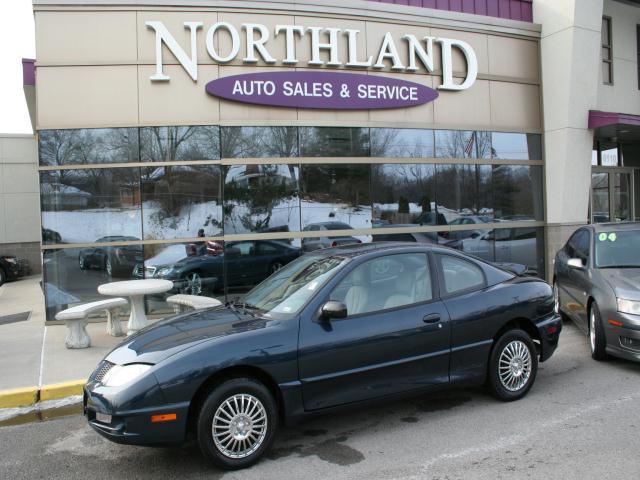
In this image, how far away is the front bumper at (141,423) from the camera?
363 centimetres

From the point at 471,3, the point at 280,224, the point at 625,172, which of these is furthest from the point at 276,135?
the point at 625,172

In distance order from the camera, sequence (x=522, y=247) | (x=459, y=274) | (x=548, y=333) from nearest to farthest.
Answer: (x=459, y=274) → (x=548, y=333) → (x=522, y=247)

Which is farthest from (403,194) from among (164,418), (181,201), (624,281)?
(164,418)

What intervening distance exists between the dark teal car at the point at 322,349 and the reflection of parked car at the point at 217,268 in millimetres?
4467

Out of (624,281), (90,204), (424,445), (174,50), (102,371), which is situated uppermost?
(174,50)

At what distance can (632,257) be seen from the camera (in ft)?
21.5

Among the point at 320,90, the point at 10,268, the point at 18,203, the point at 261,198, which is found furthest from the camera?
the point at 18,203

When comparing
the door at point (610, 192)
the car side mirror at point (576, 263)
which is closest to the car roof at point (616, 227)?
the car side mirror at point (576, 263)

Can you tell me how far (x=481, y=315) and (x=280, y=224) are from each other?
5.61 meters

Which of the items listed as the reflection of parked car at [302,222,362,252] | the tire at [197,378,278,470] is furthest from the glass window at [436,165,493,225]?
the tire at [197,378,278,470]

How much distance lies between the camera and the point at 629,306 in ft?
18.5

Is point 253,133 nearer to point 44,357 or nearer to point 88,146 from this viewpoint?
point 88,146

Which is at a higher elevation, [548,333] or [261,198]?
[261,198]

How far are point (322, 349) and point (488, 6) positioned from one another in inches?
413
